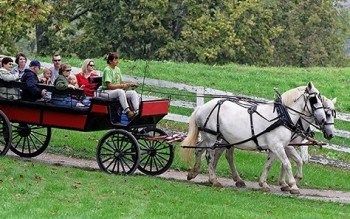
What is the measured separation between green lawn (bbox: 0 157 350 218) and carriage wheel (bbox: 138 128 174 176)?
0.99 meters

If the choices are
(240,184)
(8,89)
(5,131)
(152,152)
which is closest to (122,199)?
(152,152)

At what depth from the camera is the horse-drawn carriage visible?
16.2 meters

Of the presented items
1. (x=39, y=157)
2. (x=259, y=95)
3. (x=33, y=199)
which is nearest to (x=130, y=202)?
(x=33, y=199)

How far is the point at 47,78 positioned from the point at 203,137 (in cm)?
338

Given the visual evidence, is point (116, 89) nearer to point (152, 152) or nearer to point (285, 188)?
point (152, 152)

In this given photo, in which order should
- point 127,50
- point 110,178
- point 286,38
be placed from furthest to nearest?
1. point 286,38
2. point 127,50
3. point 110,178

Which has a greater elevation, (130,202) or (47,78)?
(47,78)

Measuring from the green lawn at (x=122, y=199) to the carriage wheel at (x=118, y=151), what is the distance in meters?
0.41

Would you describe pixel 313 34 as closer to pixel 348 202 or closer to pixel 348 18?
pixel 348 18

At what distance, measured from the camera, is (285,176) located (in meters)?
16.8

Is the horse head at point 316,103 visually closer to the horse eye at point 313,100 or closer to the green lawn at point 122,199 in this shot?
the horse eye at point 313,100

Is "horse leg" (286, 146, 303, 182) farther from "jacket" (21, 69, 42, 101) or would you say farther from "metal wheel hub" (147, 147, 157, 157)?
"jacket" (21, 69, 42, 101)

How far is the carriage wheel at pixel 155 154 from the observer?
1683 cm

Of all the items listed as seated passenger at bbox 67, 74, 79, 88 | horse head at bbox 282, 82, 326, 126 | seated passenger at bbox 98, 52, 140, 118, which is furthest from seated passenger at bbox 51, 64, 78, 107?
horse head at bbox 282, 82, 326, 126
